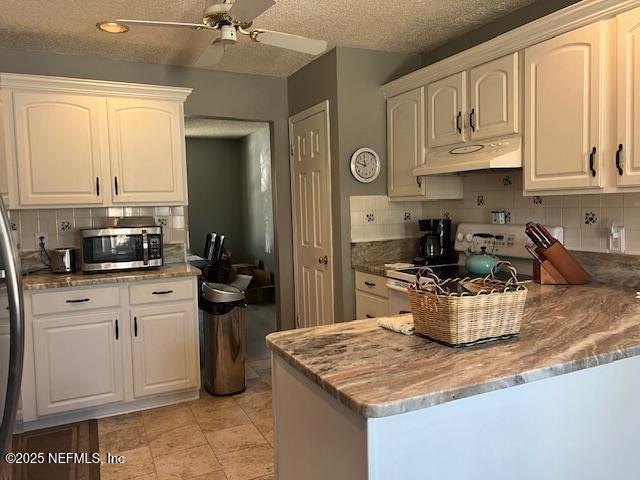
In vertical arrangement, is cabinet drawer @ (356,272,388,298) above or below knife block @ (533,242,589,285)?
below

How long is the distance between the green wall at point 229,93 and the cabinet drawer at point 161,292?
3.96 feet

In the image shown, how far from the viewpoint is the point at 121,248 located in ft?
10.9

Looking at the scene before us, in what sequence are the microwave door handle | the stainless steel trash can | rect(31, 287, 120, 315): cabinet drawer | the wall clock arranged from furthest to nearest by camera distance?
the wall clock → the stainless steel trash can → the microwave door handle → rect(31, 287, 120, 315): cabinet drawer

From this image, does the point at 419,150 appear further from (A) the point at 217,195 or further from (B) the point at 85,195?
(A) the point at 217,195

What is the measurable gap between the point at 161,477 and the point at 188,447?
0.99 feet

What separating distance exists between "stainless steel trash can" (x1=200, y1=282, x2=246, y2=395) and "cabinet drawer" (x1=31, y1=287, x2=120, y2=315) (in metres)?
0.64

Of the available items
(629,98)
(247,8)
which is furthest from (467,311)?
(247,8)

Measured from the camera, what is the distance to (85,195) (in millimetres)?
3326

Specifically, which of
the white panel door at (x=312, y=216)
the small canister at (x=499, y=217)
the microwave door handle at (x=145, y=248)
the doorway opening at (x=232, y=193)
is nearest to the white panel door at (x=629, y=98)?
the small canister at (x=499, y=217)

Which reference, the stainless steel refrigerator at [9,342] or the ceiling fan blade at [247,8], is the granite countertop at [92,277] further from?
the stainless steel refrigerator at [9,342]

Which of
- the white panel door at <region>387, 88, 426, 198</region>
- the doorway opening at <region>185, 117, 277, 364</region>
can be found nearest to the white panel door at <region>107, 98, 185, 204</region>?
the white panel door at <region>387, 88, 426, 198</region>

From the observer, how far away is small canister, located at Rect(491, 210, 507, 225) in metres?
3.18

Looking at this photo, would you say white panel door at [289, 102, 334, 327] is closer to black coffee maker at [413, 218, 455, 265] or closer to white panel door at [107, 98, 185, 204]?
black coffee maker at [413, 218, 455, 265]

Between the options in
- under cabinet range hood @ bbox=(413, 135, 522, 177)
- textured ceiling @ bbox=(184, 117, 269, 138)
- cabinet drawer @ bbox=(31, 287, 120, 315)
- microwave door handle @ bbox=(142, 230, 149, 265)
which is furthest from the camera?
textured ceiling @ bbox=(184, 117, 269, 138)
